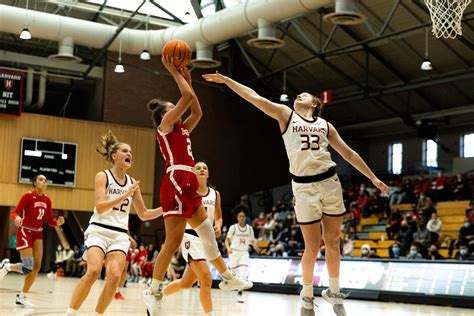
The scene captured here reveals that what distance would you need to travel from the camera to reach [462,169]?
3097 cm

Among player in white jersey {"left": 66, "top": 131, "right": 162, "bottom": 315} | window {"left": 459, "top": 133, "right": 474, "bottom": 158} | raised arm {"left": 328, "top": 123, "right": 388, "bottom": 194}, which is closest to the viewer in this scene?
player in white jersey {"left": 66, "top": 131, "right": 162, "bottom": 315}

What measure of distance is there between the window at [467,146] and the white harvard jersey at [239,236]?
61.2 feet

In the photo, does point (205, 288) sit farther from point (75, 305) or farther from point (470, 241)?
point (470, 241)

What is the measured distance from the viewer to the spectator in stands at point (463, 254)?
18663mm

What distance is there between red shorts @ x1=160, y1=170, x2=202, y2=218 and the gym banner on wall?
2271cm

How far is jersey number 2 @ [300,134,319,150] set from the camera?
7.23 metres

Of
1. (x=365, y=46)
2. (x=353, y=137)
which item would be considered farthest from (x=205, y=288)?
(x=353, y=137)

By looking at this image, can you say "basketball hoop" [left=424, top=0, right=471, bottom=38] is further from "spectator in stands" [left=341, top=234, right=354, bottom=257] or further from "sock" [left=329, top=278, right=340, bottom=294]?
"spectator in stands" [left=341, top=234, right=354, bottom=257]

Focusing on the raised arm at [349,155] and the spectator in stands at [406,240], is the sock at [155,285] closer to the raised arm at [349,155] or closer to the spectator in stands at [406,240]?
the raised arm at [349,155]

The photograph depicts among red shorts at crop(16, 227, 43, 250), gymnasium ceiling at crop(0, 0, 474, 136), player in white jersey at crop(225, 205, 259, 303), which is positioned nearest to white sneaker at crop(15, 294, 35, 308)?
red shorts at crop(16, 227, 43, 250)

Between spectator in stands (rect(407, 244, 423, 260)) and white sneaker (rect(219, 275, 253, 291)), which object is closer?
white sneaker (rect(219, 275, 253, 291))

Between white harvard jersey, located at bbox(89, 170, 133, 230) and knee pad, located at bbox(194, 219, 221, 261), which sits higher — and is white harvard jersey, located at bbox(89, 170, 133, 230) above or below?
above

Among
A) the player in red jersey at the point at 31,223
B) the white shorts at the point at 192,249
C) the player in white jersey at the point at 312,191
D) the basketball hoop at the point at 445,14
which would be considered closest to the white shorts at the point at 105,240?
the white shorts at the point at 192,249

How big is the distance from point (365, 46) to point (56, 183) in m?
13.0
